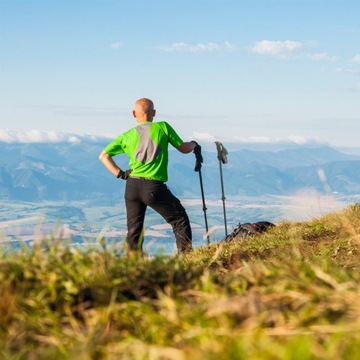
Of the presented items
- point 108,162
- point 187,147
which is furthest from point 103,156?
point 187,147

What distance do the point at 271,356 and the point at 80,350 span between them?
4.18 feet

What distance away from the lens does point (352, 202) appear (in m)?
16.6

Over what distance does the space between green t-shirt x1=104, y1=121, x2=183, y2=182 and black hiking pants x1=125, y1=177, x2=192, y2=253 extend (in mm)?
188

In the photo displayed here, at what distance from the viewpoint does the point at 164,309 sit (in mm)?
4309

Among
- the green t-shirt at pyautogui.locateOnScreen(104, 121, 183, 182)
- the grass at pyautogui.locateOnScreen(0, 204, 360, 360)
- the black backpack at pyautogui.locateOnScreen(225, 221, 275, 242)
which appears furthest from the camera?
the black backpack at pyautogui.locateOnScreen(225, 221, 275, 242)

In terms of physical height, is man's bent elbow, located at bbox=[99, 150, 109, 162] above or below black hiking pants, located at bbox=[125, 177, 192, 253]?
above

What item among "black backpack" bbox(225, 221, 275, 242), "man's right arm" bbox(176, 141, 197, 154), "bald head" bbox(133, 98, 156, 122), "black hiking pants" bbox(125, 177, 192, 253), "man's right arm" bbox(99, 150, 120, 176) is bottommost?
"black backpack" bbox(225, 221, 275, 242)

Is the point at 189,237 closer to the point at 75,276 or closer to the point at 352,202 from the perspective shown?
the point at 352,202

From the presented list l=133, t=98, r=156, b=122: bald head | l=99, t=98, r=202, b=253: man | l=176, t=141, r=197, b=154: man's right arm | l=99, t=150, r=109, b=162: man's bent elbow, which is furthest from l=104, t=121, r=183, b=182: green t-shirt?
l=99, t=150, r=109, b=162: man's bent elbow

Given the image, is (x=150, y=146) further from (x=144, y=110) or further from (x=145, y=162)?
(x=144, y=110)

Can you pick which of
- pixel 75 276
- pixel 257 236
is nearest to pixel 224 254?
pixel 257 236

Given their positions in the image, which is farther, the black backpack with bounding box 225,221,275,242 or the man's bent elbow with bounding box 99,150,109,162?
the black backpack with bounding box 225,221,275,242

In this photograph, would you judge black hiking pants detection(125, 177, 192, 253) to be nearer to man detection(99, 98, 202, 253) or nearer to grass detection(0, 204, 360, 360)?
man detection(99, 98, 202, 253)

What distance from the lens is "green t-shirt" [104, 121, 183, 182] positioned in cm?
1208
